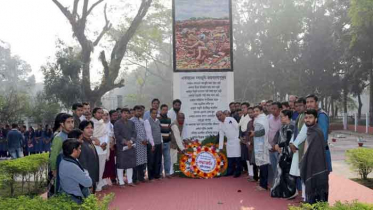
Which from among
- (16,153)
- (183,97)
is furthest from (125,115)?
(16,153)

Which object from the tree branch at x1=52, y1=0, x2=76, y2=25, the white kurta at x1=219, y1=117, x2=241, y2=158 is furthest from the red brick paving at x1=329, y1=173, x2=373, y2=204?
the tree branch at x1=52, y1=0, x2=76, y2=25

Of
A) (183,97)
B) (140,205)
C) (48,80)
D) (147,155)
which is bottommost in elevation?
(140,205)

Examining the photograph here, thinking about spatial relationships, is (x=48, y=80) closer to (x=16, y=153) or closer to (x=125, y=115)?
(x=16, y=153)

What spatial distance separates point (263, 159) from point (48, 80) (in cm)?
1661

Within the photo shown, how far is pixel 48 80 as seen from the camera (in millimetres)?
20938

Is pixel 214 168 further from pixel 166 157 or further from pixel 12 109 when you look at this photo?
pixel 12 109

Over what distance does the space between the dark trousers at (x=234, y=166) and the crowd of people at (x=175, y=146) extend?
0.02m

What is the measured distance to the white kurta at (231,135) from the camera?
334 inches

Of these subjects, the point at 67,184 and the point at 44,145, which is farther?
the point at 44,145

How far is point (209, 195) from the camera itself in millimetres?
6914

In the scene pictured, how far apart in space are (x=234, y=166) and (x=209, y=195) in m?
2.13

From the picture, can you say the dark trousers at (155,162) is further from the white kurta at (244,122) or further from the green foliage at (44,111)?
the green foliage at (44,111)

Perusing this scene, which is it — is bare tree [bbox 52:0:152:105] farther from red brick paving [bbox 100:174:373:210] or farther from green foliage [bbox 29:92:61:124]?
green foliage [bbox 29:92:61:124]

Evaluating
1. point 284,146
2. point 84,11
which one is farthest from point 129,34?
point 284,146
